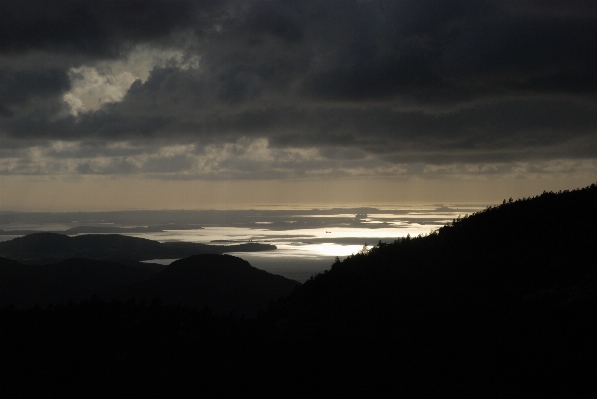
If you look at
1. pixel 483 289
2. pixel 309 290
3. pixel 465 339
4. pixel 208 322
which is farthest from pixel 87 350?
pixel 483 289

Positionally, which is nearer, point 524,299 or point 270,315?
point 524,299

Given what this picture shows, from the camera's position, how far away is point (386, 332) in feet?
119

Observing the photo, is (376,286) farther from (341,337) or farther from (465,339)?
(465,339)

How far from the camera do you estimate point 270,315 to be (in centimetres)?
4838

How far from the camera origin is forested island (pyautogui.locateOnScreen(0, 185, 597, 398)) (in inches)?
1142

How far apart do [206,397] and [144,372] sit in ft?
17.7

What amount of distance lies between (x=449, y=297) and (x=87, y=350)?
24.7m

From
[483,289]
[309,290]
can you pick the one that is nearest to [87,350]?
[309,290]

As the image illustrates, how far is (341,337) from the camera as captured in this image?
3606cm

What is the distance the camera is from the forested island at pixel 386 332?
29000 millimetres

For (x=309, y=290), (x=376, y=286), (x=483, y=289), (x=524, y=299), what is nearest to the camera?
(x=524, y=299)

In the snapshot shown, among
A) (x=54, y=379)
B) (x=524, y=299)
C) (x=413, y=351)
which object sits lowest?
(x=54, y=379)

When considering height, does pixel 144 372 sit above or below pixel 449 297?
below

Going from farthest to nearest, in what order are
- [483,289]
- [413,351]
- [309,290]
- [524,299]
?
[309,290], [483,289], [524,299], [413,351]
